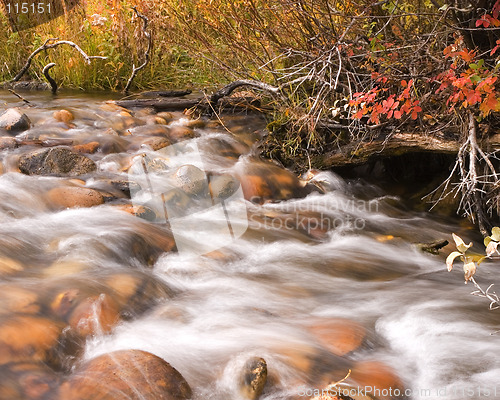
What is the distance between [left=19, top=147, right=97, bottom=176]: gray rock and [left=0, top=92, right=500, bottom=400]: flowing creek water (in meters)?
0.06

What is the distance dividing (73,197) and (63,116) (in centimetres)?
209

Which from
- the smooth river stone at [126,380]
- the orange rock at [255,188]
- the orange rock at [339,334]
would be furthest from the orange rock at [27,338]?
the orange rock at [255,188]

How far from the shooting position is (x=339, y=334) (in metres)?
2.47

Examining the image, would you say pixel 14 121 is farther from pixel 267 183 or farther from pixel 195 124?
pixel 267 183

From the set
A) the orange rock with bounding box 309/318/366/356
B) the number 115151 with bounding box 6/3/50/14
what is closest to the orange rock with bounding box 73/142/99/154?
the orange rock with bounding box 309/318/366/356

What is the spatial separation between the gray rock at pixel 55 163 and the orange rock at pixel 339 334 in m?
2.55

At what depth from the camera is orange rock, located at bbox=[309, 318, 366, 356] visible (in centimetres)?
237

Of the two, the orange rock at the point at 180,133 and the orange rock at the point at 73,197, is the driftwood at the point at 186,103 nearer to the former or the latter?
the orange rock at the point at 180,133

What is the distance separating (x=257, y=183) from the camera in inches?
176

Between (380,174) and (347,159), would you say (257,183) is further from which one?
(380,174)

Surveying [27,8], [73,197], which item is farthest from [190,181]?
[27,8]

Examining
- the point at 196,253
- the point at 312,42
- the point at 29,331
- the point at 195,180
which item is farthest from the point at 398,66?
the point at 29,331

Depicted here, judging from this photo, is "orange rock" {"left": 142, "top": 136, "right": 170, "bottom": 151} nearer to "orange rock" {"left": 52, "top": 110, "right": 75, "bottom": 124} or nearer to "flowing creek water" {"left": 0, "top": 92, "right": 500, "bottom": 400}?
"flowing creek water" {"left": 0, "top": 92, "right": 500, "bottom": 400}

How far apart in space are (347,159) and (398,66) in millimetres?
962
